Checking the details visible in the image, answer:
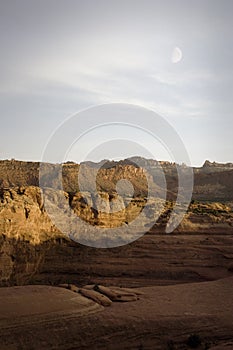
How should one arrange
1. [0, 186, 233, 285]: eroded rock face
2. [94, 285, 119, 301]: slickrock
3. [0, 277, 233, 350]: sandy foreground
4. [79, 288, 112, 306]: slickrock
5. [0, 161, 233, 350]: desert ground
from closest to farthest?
[0, 277, 233, 350]: sandy foreground, [0, 161, 233, 350]: desert ground, [79, 288, 112, 306]: slickrock, [94, 285, 119, 301]: slickrock, [0, 186, 233, 285]: eroded rock face

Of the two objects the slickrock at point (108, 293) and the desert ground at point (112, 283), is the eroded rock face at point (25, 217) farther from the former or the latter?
the slickrock at point (108, 293)

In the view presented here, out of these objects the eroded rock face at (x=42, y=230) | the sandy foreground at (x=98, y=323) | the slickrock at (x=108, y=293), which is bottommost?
the sandy foreground at (x=98, y=323)

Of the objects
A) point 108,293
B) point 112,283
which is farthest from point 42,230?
point 108,293

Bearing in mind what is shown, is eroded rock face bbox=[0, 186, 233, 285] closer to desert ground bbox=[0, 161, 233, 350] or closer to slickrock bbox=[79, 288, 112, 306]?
desert ground bbox=[0, 161, 233, 350]

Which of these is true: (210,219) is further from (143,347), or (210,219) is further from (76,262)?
(143,347)

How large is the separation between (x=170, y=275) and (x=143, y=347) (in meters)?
7.83

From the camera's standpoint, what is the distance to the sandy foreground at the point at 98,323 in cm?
920

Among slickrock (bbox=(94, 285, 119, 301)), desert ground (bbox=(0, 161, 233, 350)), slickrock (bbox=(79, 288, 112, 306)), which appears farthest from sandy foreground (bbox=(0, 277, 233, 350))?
slickrock (bbox=(94, 285, 119, 301))

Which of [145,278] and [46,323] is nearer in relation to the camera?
[46,323]

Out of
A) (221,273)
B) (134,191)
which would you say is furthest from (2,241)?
(134,191)

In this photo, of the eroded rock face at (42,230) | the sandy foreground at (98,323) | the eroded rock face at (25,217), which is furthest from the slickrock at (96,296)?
the eroded rock face at (25,217)

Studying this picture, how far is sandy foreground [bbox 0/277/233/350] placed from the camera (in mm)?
9203

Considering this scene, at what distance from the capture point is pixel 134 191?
51.4 m

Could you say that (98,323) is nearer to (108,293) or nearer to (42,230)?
(108,293)
